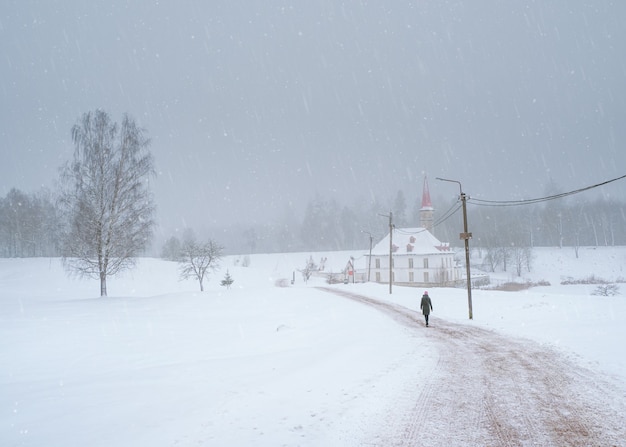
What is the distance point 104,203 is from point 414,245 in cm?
A: 5364

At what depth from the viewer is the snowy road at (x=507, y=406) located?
5.43 metres

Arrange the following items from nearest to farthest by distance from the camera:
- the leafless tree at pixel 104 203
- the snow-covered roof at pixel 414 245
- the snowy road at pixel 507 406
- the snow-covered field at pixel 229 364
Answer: the snowy road at pixel 507 406, the snow-covered field at pixel 229 364, the leafless tree at pixel 104 203, the snow-covered roof at pixel 414 245

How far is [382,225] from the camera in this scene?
11562 centimetres

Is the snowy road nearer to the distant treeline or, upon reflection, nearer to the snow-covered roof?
the distant treeline

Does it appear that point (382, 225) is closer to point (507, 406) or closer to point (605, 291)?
point (605, 291)

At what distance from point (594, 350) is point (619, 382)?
343cm

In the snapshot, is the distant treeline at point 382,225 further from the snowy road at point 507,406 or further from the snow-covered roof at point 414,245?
the snowy road at point 507,406

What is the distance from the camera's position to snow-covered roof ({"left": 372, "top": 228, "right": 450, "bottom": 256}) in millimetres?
67312

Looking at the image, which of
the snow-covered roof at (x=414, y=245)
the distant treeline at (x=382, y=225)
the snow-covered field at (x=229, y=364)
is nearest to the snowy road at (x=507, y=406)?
the snow-covered field at (x=229, y=364)

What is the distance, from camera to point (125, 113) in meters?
29.2

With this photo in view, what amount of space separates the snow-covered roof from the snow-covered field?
43828 millimetres

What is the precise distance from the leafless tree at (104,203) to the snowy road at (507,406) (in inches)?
908

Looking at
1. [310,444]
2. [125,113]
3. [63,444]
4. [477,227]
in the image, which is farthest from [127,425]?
[477,227]

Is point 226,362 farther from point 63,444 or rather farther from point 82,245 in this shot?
point 82,245
